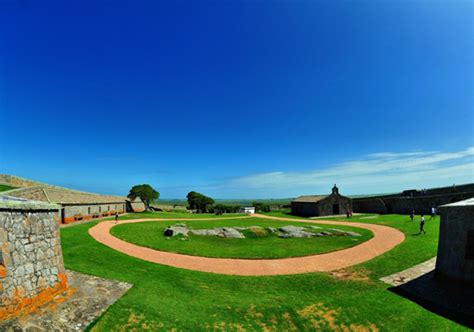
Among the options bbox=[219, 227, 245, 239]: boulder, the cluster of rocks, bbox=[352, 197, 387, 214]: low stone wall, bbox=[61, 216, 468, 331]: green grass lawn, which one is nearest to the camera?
bbox=[61, 216, 468, 331]: green grass lawn

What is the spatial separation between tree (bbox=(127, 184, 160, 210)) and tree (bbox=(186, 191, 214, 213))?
1085 cm

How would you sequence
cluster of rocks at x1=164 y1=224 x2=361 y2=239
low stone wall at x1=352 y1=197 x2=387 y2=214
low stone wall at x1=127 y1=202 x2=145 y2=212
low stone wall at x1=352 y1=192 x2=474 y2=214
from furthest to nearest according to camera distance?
low stone wall at x1=127 y1=202 x2=145 y2=212
low stone wall at x1=352 y1=197 x2=387 y2=214
low stone wall at x1=352 y1=192 x2=474 y2=214
cluster of rocks at x1=164 y1=224 x2=361 y2=239

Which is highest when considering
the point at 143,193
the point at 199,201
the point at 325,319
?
the point at 143,193

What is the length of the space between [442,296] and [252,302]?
7714 mm

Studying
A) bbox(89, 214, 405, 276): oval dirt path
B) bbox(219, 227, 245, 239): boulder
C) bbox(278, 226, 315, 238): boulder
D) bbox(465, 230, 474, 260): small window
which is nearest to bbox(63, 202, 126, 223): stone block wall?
bbox(89, 214, 405, 276): oval dirt path

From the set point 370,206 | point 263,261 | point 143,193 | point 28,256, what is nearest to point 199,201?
point 143,193


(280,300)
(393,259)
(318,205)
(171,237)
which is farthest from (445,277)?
(318,205)

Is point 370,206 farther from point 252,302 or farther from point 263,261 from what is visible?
point 252,302

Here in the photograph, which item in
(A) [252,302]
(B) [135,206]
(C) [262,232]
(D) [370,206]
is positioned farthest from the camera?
(B) [135,206]

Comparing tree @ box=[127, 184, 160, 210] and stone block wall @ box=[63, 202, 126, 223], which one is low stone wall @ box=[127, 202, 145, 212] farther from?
stone block wall @ box=[63, 202, 126, 223]

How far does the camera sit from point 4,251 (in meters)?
6.57

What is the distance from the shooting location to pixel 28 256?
Result: 7.33 m

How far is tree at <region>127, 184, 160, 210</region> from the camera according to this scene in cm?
5022

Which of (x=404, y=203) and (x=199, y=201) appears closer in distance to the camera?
(x=404, y=203)
